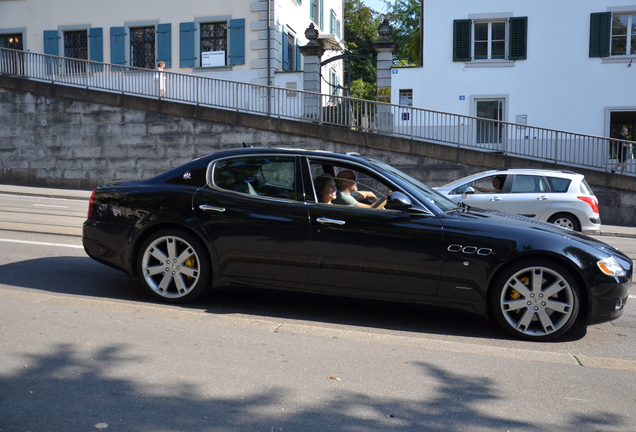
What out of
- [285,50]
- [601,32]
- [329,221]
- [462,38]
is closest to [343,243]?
[329,221]

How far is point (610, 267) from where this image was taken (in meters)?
5.48

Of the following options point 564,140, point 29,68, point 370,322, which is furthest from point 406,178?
point 29,68

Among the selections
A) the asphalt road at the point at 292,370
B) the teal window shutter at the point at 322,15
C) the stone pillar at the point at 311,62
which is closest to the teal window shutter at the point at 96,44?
the stone pillar at the point at 311,62

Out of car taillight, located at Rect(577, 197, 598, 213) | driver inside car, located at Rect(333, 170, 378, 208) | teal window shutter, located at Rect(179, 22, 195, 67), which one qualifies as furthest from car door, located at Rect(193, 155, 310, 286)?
teal window shutter, located at Rect(179, 22, 195, 67)

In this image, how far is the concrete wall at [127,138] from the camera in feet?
66.5

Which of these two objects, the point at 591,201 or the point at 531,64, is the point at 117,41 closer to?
the point at 531,64

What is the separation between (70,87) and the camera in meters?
23.0

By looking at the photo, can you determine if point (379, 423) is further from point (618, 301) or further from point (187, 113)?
point (187, 113)

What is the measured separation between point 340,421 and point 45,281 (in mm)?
4641

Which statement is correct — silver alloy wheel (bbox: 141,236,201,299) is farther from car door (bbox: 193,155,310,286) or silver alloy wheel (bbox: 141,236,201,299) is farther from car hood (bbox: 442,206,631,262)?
car hood (bbox: 442,206,631,262)

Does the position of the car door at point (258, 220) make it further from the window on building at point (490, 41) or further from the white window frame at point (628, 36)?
the white window frame at point (628, 36)

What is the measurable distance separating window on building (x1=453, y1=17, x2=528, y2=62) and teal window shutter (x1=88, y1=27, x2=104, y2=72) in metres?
14.1

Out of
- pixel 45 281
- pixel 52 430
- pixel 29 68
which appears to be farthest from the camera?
pixel 29 68

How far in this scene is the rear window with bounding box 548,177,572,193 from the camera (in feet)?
45.5
